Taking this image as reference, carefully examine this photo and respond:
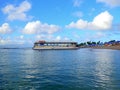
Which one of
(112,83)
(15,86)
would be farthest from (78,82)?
(15,86)

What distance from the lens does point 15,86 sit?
37.2 metres

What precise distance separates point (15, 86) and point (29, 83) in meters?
3.27

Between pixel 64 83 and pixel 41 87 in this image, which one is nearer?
pixel 41 87

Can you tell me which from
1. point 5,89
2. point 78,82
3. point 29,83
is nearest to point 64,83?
point 78,82

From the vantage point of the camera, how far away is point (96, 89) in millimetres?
35594

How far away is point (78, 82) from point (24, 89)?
10.6m

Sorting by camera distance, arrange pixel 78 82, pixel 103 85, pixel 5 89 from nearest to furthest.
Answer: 1. pixel 5 89
2. pixel 103 85
3. pixel 78 82

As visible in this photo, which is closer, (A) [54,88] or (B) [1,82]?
(A) [54,88]

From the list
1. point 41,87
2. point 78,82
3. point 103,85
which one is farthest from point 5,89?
point 103,85

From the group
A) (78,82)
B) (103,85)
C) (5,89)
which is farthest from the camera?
(78,82)

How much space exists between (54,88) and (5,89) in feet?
24.2

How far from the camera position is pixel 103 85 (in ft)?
127

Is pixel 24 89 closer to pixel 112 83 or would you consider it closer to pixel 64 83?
pixel 64 83

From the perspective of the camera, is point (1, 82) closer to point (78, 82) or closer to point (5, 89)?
point (5, 89)
